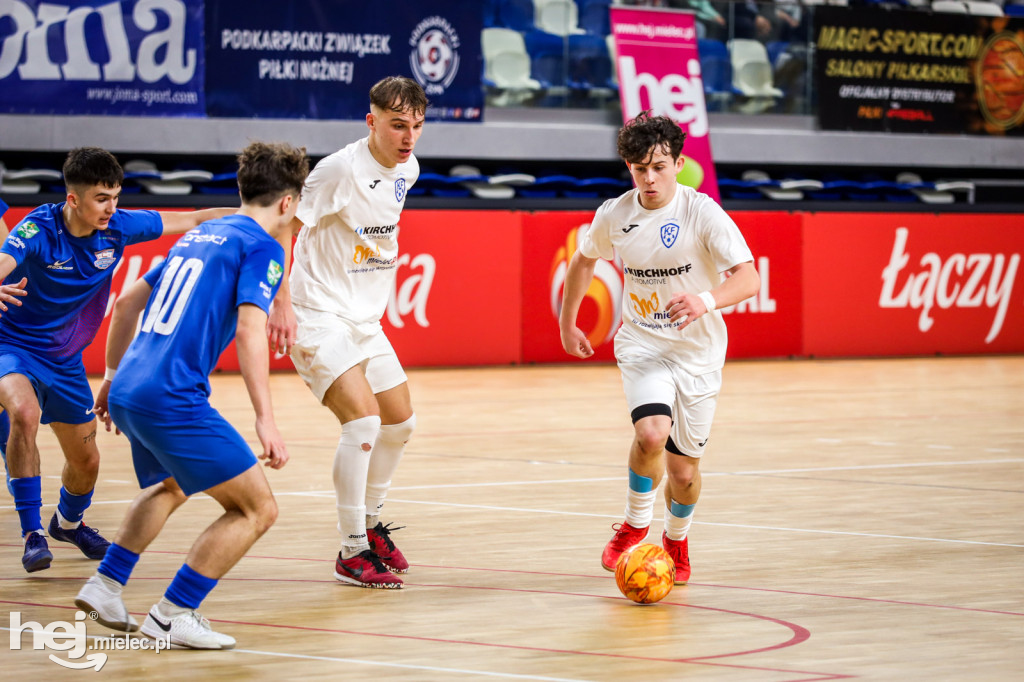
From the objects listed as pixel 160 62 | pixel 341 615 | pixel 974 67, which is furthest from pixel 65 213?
pixel 974 67

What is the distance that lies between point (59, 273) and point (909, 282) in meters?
13.5

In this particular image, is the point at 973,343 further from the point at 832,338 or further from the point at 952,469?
the point at 952,469

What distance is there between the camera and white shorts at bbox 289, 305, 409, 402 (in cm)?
563

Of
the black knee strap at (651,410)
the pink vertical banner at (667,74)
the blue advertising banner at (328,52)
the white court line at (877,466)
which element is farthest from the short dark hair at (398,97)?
the pink vertical banner at (667,74)

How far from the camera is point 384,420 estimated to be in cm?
602

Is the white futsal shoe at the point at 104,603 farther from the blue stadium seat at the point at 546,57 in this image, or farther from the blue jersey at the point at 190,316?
the blue stadium seat at the point at 546,57

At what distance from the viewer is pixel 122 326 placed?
4.78 metres

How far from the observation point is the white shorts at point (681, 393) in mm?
5781

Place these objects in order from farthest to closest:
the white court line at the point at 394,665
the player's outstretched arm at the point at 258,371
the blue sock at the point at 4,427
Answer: the blue sock at the point at 4,427, the player's outstretched arm at the point at 258,371, the white court line at the point at 394,665

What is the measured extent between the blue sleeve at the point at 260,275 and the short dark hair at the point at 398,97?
55.1 inches

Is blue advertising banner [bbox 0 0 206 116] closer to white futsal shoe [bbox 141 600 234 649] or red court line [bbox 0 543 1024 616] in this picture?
red court line [bbox 0 543 1024 616]

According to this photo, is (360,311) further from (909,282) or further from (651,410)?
(909,282)

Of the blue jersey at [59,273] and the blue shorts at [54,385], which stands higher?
the blue jersey at [59,273]

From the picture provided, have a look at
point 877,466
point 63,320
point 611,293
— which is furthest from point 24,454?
point 611,293
